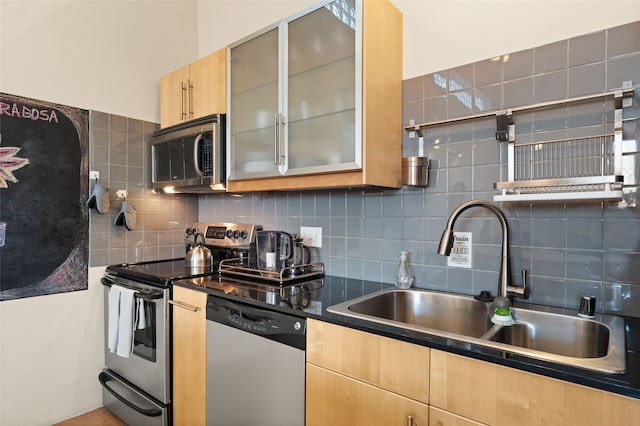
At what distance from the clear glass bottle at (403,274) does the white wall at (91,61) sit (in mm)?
894

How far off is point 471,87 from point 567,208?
0.64m

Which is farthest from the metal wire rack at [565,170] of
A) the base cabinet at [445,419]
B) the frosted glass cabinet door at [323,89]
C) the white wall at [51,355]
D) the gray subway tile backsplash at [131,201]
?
the white wall at [51,355]

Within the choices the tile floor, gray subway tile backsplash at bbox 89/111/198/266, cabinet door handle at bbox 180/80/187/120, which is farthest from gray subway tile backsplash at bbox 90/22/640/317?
the tile floor

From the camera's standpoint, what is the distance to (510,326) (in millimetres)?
1305

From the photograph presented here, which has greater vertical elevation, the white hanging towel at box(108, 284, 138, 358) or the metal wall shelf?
the metal wall shelf

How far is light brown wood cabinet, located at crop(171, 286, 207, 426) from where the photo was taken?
1737 millimetres

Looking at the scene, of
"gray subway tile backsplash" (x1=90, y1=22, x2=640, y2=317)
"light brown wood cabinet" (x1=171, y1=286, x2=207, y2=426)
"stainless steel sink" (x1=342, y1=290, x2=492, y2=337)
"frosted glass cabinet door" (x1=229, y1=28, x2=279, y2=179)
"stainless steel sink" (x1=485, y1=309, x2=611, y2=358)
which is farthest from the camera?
"frosted glass cabinet door" (x1=229, y1=28, x2=279, y2=179)

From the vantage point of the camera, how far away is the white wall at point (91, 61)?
5.33 feet

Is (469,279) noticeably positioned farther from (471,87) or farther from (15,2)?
(15,2)

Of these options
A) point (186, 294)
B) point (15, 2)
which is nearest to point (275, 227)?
point (186, 294)

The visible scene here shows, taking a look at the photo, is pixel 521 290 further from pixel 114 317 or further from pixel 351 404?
pixel 114 317

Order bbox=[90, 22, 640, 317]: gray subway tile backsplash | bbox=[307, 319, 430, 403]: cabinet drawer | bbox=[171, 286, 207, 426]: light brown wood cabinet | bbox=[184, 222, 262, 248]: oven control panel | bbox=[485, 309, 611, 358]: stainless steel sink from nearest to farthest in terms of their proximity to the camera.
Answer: bbox=[307, 319, 430, 403]: cabinet drawer, bbox=[485, 309, 611, 358]: stainless steel sink, bbox=[90, 22, 640, 317]: gray subway tile backsplash, bbox=[171, 286, 207, 426]: light brown wood cabinet, bbox=[184, 222, 262, 248]: oven control panel

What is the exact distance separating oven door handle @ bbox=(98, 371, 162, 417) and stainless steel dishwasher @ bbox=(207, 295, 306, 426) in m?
0.41

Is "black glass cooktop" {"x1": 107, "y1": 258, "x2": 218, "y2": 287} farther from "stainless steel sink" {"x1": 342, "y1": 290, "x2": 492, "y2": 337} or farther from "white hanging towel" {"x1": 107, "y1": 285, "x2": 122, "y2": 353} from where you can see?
"stainless steel sink" {"x1": 342, "y1": 290, "x2": 492, "y2": 337}
